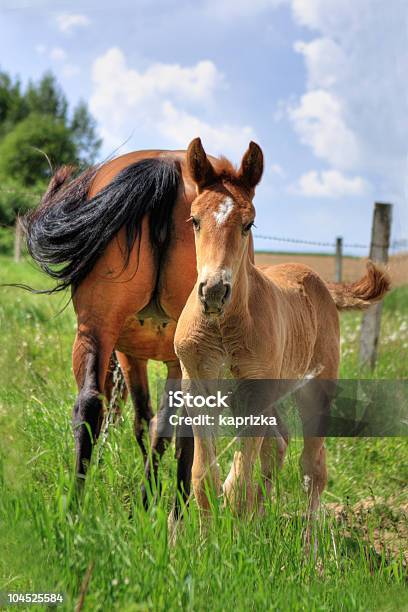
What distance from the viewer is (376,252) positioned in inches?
289

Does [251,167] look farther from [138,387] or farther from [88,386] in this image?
[138,387]

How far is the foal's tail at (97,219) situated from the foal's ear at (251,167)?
0.86 m

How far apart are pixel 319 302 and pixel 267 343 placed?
41.3 inches

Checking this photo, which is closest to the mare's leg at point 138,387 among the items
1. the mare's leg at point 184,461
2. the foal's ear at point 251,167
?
the mare's leg at point 184,461

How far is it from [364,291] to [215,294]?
6.21 ft

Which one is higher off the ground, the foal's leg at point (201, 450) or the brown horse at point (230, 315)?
the brown horse at point (230, 315)

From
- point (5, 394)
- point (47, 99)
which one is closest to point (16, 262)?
point (47, 99)

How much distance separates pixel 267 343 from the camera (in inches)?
127

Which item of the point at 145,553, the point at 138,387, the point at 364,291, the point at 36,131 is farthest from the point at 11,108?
the point at 145,553

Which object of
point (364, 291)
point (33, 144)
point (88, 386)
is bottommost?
point (88, 386)

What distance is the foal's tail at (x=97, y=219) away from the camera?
3.78m

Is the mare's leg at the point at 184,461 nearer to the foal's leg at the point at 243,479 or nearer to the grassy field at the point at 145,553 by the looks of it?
the grassy field at the point at 145,553

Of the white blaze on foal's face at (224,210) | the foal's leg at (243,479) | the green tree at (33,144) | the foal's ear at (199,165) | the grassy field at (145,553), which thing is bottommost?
the grassy field at (145,553)

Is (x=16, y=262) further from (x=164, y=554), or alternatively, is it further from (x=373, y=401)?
(x=164, y=554)
